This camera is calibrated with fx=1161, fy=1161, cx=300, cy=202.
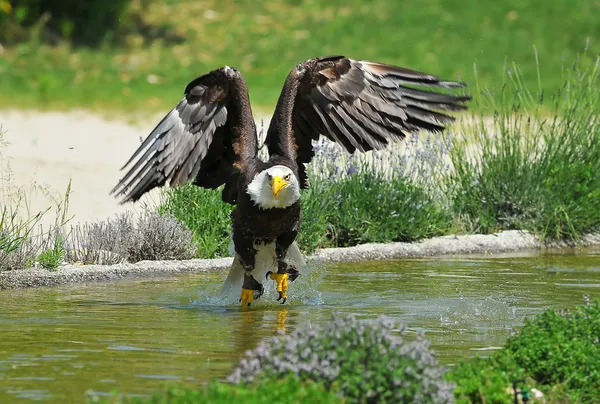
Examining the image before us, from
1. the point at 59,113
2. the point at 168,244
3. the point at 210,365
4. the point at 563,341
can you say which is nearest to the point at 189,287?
the point at 168,244

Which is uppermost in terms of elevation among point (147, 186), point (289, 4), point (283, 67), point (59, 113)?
point (289, 4)

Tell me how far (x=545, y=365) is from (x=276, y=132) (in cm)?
352

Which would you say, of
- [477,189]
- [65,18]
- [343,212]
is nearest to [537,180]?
[477,189]

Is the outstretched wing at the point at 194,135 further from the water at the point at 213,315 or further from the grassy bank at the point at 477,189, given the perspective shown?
the grassy bank at the point at 477,189

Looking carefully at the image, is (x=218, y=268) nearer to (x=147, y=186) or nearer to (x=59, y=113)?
(x=147, y=186)

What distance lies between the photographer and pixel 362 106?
28.8 feet

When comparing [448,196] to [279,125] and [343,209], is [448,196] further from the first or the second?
[279,125]

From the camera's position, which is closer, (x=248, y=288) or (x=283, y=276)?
(x=248, y=288)

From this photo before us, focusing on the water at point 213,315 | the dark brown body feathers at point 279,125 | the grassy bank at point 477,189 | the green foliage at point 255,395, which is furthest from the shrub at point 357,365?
the grassy bank at point 477,189

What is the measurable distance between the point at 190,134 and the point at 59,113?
12.0 meters

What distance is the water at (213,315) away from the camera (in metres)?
5.51

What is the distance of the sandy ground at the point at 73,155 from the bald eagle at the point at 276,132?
10.8 feet

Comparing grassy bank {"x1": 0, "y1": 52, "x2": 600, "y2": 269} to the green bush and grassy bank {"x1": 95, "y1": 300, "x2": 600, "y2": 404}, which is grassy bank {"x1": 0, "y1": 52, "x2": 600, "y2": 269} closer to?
the green bush

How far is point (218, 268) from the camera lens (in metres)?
9.20
